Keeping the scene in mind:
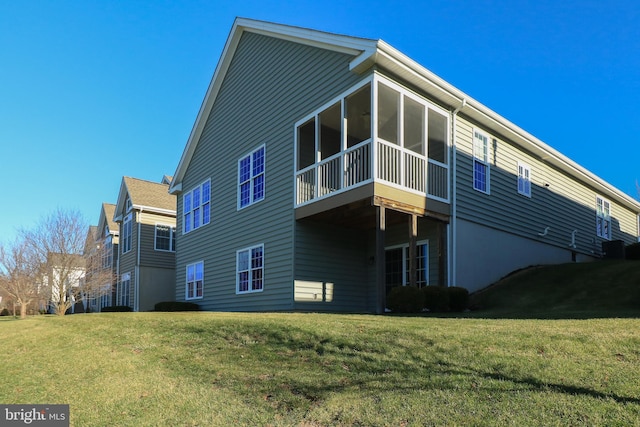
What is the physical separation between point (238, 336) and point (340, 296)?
667 centimetres

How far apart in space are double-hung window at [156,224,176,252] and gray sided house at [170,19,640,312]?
8624 mm

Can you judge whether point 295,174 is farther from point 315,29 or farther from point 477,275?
point 477,275

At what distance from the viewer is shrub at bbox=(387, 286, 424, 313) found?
10.9m

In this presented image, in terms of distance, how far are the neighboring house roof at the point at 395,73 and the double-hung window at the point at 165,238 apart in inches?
271

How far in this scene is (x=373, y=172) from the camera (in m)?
11.2

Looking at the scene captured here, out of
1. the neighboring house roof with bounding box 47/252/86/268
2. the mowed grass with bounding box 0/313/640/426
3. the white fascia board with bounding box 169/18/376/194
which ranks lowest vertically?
the mowed grass with bounding box 0/313/640/426

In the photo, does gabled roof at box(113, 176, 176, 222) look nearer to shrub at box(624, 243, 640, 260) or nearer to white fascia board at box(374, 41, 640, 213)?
white fascia board at box(374, 41, 640, 213)

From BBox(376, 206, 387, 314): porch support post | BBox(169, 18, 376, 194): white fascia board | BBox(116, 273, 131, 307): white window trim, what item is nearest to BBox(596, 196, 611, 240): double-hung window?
BBox(376, 206, 387, 314): porch support post

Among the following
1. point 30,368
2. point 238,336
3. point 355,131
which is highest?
point 355,131

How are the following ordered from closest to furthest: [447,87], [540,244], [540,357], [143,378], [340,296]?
[540,357], [143,378], [447,87], [340,296], [540,244]

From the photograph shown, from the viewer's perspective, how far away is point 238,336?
316 inches

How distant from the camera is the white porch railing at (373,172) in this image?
11.6 metres

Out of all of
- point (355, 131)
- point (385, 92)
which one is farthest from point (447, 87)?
point (355, 131)

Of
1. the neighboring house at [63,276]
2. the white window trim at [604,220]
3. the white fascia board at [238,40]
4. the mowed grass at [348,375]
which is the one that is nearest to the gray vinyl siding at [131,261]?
the neighboring house at [63,276]
